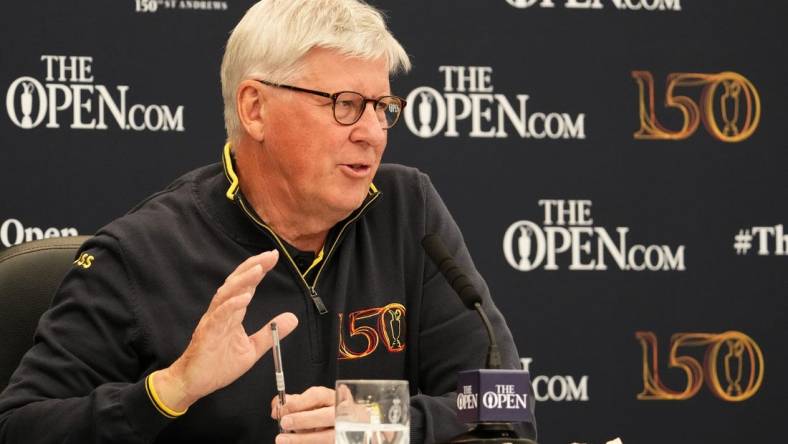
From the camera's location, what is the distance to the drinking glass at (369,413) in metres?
1.50

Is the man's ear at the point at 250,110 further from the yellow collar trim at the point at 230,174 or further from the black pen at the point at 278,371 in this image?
the black pen at the point at 278,371

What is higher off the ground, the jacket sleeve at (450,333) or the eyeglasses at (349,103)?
the eyeglasses at (349,103)

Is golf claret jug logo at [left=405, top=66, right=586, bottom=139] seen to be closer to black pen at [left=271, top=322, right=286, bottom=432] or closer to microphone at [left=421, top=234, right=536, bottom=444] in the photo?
black pen at [left=271, top=322, right=286, bottom=432]

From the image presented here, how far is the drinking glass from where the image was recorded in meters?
1.50

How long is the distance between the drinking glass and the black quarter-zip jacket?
426 mm

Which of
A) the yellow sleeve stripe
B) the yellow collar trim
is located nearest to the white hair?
the yellow collar trim

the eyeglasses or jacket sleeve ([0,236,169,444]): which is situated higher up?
the eyeglasses

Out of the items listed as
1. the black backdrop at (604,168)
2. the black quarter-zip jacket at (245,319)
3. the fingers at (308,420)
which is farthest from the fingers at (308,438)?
the black backdrop at (604,168)

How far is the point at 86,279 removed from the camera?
2.08 m

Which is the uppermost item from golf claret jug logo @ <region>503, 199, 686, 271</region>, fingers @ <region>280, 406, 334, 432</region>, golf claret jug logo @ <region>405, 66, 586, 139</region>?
golf claret jug logo @ <region>405, 66, 586, 139</region>

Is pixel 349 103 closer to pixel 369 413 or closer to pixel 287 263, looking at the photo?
pixel 287 263

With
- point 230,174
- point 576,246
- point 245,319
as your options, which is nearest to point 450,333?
point 245,319

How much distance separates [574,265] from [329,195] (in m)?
1.55

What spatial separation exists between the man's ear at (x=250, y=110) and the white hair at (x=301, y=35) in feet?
0.11
